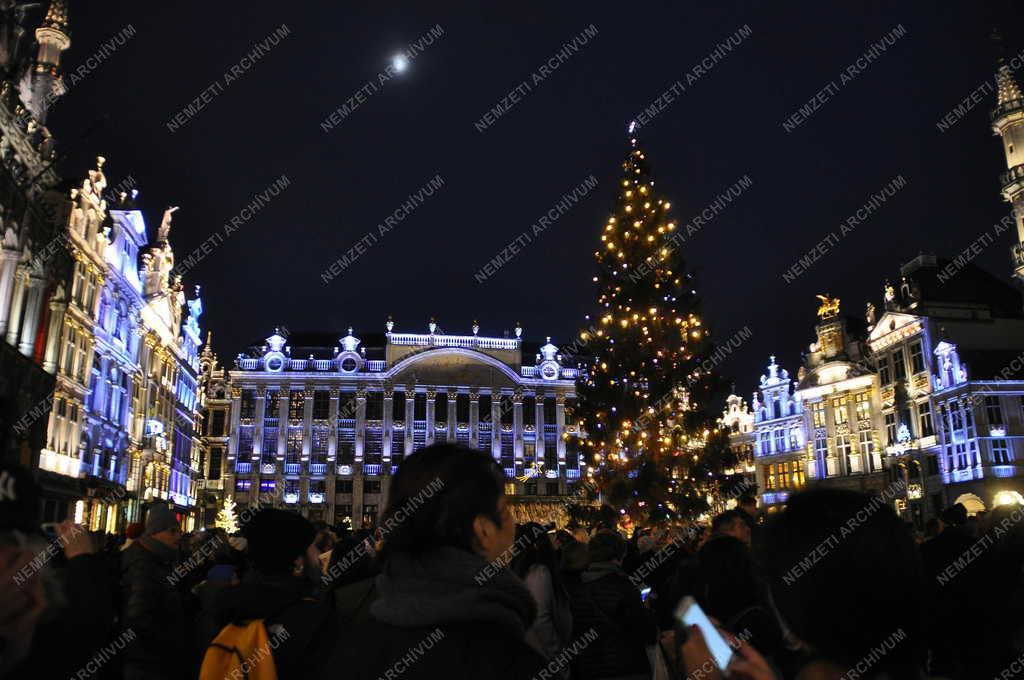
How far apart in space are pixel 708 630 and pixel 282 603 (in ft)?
8.30

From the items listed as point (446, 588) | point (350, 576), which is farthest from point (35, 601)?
point (350, 576)

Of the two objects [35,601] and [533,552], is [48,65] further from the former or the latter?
[35,601]

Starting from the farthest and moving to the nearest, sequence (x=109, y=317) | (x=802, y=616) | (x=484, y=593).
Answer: (x=109, y=317) < (x=484, y=593) < (x=802, y=616)

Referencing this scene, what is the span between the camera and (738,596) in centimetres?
445

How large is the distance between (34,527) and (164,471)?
1964 inches

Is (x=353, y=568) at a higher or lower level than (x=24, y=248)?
lower

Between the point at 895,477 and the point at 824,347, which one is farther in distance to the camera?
the point at 824,347

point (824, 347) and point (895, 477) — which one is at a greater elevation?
point (824, 347)

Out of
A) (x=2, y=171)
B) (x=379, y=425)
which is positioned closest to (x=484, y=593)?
(x=2, y=171)

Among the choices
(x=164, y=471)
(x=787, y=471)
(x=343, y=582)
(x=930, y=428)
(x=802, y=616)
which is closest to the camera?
(x=802, y=616)

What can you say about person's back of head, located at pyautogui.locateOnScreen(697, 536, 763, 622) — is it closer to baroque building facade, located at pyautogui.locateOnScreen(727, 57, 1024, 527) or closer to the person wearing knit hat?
the person wearing knit hat

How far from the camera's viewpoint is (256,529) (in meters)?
4.15

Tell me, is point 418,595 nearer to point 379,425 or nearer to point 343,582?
point 343,582

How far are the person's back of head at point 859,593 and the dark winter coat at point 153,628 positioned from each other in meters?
4.65
